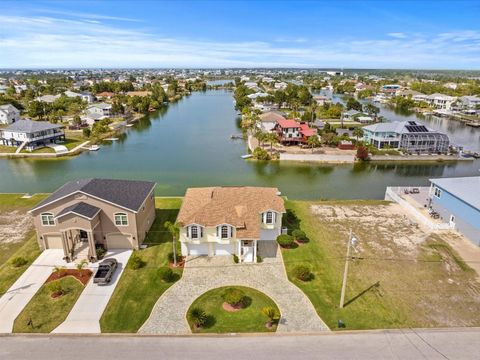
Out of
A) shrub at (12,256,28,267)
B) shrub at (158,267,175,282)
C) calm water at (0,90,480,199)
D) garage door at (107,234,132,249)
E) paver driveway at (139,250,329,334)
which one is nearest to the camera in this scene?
paver driveway at (139,250,329,334)

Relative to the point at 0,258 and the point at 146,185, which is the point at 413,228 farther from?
the point at 0,258

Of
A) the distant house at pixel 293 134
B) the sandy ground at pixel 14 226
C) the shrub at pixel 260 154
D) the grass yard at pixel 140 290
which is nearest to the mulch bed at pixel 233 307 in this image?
the grass yard at pixel 140 290

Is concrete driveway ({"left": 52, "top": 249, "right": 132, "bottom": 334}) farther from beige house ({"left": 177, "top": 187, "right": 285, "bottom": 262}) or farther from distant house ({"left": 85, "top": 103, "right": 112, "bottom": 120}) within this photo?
distant house ({"left": 85, "top": 103, "right": 112, "bottom": 120})

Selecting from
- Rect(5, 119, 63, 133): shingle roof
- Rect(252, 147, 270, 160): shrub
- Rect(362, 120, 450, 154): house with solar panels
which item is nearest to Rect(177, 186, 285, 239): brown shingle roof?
Rect(252, 147, 270, 160): shrub

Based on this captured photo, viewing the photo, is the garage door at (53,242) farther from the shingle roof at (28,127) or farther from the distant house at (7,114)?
the distant house at (7,114)

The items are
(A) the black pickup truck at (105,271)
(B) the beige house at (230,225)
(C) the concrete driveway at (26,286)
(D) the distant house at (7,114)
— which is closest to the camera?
(C) the concrete driveway at (26,286)

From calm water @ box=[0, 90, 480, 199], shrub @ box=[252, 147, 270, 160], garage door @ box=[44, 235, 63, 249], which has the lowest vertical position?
calm water @ box=[0, 90, 480, 199]

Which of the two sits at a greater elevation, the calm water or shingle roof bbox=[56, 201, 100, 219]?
shingle roof bbox=[56, 201, 100, 219]
